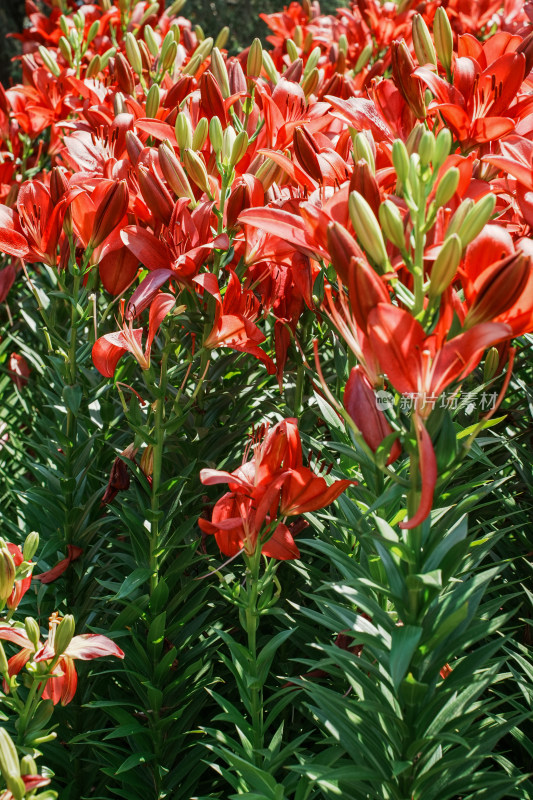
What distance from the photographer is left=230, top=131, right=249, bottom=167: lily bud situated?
1.13 metres

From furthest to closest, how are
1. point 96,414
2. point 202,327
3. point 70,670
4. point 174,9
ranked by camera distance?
1. point 174,9
2. point 96,414
3. point 202,327
4. point 70,670

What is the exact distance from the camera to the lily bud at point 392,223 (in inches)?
28.5

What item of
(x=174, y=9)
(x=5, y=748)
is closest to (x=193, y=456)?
(x=5, y=748)

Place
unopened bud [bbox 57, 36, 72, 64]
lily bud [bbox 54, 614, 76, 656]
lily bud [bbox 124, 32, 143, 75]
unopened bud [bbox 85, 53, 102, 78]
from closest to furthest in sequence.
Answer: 1. lily bud [bbox 54, 614, 76, 656]
2. lily bud [bbox 124, 32, 143, 75]
3. unopened bud [bbox 85, 53, 102, 78]
4. unopened bud [bbox 57, 36, 72, 64]

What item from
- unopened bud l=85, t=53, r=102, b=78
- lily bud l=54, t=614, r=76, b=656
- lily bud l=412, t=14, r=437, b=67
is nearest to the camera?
lily bud l=54, t=614, r=76, b=656

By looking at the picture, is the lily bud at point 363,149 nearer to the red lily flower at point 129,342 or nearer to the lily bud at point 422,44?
the red lily flower at point 129,342

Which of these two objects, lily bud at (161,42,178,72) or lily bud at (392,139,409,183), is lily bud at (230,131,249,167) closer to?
lily bud at (392,139,409,183)

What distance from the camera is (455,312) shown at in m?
0.76

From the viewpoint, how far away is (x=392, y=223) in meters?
0.73

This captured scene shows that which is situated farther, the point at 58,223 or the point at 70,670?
the point at 58,223

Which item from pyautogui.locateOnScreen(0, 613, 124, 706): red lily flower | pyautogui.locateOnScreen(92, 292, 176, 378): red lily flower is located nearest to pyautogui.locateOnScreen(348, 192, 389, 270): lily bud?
pyautogui.locateOnScreen(92, 292, 176, 378): red lily flower

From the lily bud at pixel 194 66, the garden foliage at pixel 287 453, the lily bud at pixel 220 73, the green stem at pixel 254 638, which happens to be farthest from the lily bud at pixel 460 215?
the lily bud at pixel 194 66

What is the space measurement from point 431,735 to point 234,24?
222 inches

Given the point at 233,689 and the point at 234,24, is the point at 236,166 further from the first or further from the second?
the point at 234,24
